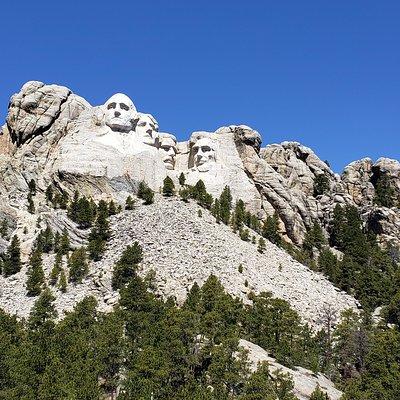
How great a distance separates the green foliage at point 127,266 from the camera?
6944 cm

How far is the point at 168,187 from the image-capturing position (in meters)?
94.7

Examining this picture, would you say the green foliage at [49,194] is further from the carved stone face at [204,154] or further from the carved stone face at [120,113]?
the carved stone face at [204,154]

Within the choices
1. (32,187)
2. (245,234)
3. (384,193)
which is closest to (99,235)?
Answer: (32,187)

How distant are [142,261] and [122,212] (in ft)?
50.8

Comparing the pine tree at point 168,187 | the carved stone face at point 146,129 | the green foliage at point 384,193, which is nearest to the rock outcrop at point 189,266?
the pine tree at point 168,187

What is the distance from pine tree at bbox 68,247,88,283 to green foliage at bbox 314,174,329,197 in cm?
5848

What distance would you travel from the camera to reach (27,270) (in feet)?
255

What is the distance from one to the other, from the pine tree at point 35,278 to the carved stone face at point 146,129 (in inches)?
1308

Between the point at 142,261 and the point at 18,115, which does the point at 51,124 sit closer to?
the point at 18,115

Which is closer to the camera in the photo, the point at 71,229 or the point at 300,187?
the point at 71,229

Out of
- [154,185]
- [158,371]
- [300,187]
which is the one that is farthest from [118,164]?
[158,371]

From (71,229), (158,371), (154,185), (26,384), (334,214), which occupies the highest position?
(334,214)

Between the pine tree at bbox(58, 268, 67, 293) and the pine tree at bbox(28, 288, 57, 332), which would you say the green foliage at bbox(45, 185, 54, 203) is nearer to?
the pine tree at bbox(58, 268, 67, 293)

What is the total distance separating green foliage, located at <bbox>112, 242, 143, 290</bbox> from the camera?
69.4m
